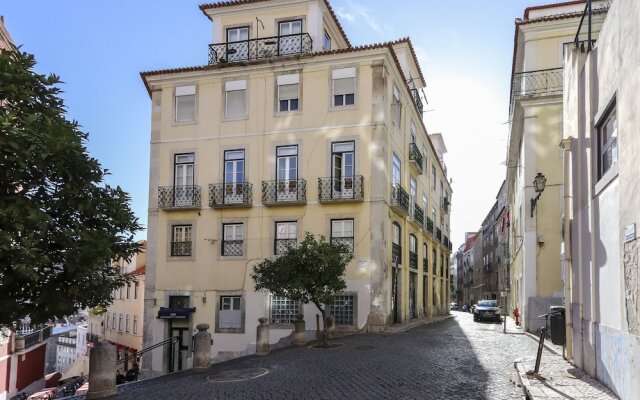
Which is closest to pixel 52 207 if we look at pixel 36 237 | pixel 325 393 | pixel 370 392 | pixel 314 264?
pixel 36 237

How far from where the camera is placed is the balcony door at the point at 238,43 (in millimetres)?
24422

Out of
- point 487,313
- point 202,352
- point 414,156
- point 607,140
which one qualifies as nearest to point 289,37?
point 414,156

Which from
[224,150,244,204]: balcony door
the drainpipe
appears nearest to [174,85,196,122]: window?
[224,150,244,204]: balcony door

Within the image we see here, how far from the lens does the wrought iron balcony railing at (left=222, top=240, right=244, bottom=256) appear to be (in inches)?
912

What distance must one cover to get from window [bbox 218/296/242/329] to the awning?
1.22 meters

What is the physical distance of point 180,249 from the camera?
24.1 m

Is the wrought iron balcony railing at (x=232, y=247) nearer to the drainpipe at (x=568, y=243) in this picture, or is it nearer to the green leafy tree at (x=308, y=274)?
the green leafy tree at (x=308, y=274)

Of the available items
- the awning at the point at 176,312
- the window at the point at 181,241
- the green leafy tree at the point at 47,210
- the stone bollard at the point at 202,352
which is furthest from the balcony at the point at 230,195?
the green leafy tree at the point at 47,210

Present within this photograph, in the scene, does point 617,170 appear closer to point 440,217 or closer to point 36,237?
point 36,237

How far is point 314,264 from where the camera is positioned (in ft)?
54.9

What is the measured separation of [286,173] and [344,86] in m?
4.09

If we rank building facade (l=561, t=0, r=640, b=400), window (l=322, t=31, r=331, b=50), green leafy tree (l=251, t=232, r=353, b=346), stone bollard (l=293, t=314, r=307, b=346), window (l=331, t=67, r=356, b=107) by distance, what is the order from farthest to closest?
window (l=322, t=31, r=331, b=50) < window (l=331, t=67, r=356, b=107) < stone bollard (l=293, t=314, r=307, b=346) < green leafy tree (l=251, t=232, r=353, b=346) < building facade (l=561, t=0, r=640, b=400)

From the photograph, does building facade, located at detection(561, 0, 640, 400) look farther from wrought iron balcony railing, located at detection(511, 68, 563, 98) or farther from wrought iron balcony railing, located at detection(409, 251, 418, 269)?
wrought iron balcony railing, located at detection(409, 251, 418, 269)

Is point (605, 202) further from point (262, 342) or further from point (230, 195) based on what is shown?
point (230, 195)
